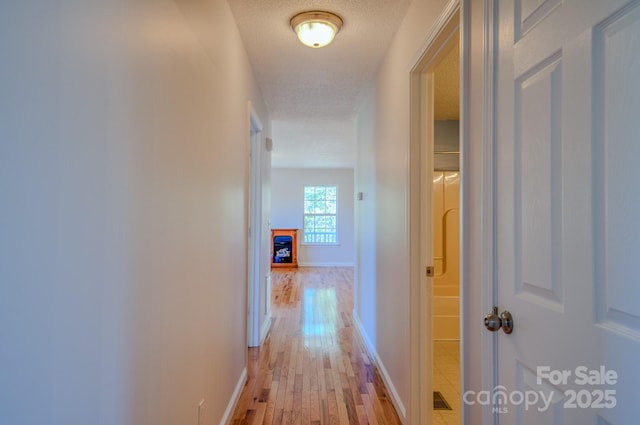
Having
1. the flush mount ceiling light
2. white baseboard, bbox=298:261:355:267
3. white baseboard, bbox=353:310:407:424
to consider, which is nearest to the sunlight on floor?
white baseboard, bbox=353:310:407:424

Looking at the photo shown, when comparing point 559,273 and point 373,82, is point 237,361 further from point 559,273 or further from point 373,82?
point 373,82

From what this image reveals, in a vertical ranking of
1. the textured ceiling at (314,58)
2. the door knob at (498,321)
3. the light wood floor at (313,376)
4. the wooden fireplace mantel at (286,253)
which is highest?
the textured ceiling at (314,58)

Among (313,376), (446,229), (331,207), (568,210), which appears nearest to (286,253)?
(331,207)

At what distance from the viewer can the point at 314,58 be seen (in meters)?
2.60

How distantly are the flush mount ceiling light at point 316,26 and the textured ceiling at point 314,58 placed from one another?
0.04 metres

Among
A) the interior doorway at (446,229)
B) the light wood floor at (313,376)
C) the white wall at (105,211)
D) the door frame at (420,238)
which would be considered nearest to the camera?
the white wall at (105,211)

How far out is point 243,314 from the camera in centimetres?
245

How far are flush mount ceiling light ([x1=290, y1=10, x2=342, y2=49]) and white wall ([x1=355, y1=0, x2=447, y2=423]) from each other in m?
0.44

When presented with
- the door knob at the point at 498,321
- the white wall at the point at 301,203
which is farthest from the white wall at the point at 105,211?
the white wall at the point at 301,203

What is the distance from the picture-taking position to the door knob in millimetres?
982

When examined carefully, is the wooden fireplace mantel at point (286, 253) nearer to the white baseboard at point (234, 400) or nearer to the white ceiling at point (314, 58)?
the white ceiling at point (314, 58)

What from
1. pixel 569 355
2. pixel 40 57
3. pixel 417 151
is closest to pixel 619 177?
pixel 569 355

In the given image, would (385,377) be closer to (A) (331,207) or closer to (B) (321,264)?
(B) (321,264)

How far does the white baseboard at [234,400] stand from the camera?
6.23 feet
